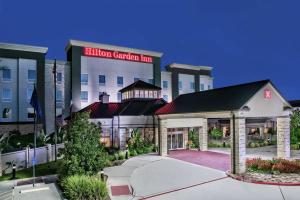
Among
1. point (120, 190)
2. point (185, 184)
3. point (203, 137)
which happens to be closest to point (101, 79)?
point (203, 137)

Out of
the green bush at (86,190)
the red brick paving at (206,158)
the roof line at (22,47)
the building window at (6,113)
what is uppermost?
the roof line at (22,47)

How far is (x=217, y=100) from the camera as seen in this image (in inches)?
1105

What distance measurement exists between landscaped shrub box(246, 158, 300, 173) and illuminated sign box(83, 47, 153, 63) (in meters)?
41.3

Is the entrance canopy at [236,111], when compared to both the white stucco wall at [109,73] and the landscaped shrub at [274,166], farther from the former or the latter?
the white stucco wall at [109,73]

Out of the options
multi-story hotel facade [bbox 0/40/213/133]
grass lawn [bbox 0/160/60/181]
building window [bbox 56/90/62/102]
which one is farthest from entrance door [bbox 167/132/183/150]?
building window [bbox 56/90/62/102]

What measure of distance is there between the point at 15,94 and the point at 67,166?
126 feet

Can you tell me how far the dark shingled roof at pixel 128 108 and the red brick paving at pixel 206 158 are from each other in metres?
6.77

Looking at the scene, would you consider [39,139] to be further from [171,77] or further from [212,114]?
[171,77]

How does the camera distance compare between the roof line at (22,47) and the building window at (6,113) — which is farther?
the roof line at (22,47)

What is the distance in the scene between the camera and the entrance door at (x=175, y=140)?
Answer: 1451 inches

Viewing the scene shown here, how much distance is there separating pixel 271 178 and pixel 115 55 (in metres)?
45.3

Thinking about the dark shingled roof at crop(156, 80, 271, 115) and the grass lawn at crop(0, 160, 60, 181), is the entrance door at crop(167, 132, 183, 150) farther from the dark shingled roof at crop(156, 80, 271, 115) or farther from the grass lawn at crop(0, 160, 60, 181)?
the grass lawn at crop(0, 160, 60, 181)

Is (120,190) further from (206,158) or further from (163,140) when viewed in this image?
(163,140)

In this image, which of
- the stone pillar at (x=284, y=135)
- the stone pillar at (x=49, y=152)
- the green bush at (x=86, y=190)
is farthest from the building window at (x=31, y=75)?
the stone pillar at (x=284, y=135)
